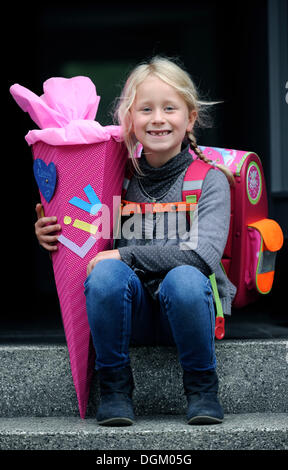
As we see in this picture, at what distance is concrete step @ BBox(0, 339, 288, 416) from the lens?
1896mm

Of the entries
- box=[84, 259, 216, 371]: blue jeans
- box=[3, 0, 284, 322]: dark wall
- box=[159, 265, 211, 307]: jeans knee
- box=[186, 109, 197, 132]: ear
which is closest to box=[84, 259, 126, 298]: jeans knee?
box=[84, 259, 216, 371]: blue jeans

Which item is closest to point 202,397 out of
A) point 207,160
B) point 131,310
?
point 131,310

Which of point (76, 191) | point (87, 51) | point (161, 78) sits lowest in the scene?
point (76, 191)

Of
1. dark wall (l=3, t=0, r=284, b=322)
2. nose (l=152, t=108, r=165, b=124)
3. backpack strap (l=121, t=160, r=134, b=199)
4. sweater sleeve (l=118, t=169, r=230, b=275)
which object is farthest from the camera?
dark wall (l=3, t=0, r=284, b=322)

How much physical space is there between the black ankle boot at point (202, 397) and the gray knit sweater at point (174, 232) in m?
0.23

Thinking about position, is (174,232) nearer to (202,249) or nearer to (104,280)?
(202,249)

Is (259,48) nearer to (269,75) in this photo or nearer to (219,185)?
(269,75)

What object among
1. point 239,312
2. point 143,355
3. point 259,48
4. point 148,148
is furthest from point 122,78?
point 143,355

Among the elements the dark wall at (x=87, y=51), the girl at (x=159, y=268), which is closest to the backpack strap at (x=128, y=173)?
the girl at (x=159, y=268)

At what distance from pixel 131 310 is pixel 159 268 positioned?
0.13 meters

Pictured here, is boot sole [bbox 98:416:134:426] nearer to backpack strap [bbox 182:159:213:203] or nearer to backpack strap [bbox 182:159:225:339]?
backpack strap [bbox 182:159:225:339]

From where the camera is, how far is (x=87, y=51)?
415cm

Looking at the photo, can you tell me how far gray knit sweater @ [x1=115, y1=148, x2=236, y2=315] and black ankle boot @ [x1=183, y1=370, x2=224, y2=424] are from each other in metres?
0.23

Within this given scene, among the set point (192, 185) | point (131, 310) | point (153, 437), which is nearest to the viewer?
point (153, 437)
